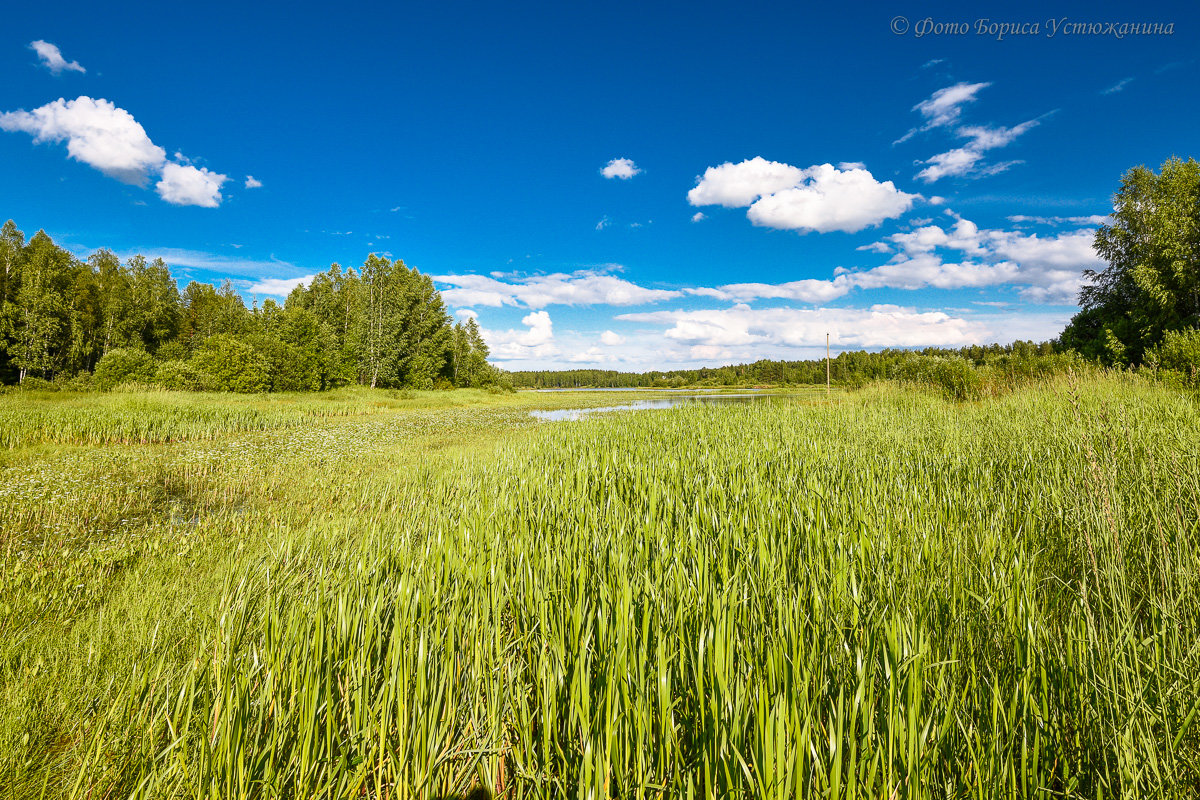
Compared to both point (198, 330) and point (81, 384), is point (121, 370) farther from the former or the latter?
point (198, 330)

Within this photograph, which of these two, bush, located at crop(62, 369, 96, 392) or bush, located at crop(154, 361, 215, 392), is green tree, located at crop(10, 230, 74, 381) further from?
bush, located at crop(154, 361, 215, 392)

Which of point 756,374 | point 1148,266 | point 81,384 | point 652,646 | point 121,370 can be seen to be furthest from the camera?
point 756,374

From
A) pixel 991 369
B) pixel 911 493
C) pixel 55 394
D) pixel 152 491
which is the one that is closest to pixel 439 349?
pixel 55 394

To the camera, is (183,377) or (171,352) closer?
(183,377)

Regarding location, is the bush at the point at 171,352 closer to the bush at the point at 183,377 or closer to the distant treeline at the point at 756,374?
the bush at the point at 183,377

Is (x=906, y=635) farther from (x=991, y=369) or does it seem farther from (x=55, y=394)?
(x=55, y=394)

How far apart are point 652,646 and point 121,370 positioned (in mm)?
39736

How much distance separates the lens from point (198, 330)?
163 feet

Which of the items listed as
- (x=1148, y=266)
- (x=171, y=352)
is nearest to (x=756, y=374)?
(x=1148, y=266)

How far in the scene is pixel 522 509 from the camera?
4.39 meters

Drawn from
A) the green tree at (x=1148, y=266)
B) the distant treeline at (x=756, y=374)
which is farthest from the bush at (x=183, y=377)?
the distant treeline at (x=756, y=374)

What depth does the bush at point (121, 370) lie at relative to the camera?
87.9 ft

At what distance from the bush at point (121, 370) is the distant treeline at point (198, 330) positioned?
8 centimetres

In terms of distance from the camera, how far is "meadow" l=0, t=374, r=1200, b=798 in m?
1.37
